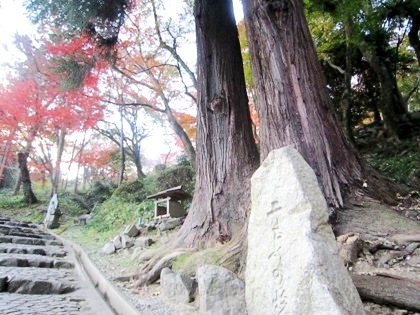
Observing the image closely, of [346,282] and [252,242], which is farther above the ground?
[252,242]

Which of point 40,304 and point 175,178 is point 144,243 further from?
point 175,178

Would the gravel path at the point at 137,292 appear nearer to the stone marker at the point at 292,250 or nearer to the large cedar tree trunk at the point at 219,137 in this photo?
the large cedar tree trunk at the point at 219,137

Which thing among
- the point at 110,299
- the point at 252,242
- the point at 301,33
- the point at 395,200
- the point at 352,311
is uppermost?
the point at 301,33

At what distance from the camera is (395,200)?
3447mm

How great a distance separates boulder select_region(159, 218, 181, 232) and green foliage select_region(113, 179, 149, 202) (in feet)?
16.5

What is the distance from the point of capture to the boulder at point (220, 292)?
7.84ft

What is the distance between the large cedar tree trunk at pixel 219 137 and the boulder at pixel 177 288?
2.71 ft

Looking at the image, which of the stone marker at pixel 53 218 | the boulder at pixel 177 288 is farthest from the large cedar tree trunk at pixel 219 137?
the stone marker at pixel 53 218

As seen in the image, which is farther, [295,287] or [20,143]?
[20,143]

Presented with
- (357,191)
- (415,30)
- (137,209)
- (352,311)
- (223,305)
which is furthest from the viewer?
(137,209)

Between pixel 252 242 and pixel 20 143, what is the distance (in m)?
15.5

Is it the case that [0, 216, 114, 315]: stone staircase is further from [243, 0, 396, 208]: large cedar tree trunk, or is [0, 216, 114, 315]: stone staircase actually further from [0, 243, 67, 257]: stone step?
[243, 0, 396, 208]: large cedar tree trunk

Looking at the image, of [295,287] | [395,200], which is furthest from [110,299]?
[395,200]

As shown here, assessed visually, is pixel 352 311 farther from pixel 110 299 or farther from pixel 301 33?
pixel 301 33
